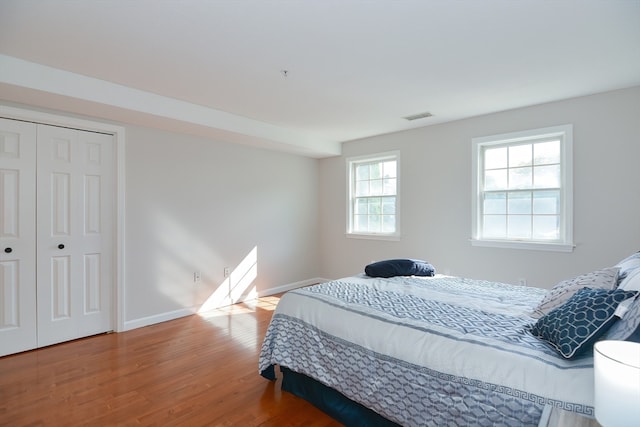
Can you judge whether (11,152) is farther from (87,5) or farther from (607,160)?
(607,160)

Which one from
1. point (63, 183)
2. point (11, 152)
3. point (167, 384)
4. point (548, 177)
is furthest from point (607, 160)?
point (11, 152)

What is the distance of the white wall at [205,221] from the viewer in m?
3.75

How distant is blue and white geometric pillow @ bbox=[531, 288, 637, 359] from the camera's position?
1.33 m

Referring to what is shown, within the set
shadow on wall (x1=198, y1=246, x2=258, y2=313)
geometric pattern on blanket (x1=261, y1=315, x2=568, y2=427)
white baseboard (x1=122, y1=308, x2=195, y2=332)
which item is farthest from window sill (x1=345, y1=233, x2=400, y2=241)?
geometric pattern on blanket (x1=261, y1=315, x2=568, y2=427)

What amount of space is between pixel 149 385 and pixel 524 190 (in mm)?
4239

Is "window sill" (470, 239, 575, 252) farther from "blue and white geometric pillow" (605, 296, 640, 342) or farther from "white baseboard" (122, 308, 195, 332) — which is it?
"white baseboard" (122, 308, 195, 332)

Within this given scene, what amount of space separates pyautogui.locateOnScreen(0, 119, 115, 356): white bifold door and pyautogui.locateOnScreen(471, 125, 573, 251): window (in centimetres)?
439

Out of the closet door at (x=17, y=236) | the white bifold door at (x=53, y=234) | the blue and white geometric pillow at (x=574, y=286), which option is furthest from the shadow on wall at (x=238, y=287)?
the blue and white geometric pillow at (x=574, y=286)

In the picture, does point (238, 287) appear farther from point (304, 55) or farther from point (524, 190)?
point (524, 190)

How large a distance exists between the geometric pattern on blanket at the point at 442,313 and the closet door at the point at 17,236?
2.69 m

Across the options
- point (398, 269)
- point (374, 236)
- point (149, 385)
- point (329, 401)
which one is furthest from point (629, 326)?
point (374, 236)

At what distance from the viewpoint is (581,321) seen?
4.57 ft

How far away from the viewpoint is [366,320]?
1.96 metres

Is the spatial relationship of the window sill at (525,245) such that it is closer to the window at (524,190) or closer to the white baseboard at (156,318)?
the window at (524,190)
